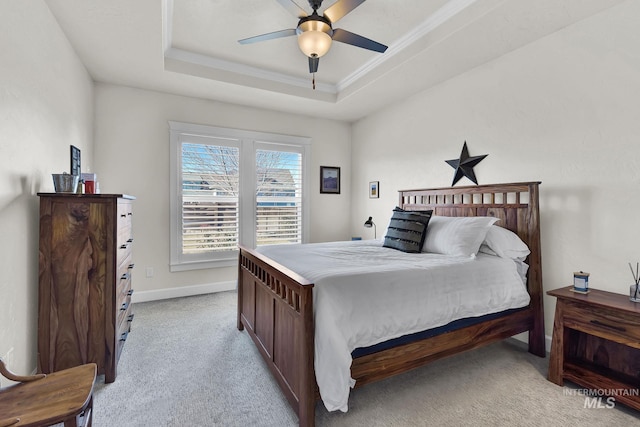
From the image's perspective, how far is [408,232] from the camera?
9.14ft

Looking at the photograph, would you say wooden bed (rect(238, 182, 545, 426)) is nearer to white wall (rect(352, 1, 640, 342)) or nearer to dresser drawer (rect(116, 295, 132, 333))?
white wall (rect(352, 1, 640, 342))

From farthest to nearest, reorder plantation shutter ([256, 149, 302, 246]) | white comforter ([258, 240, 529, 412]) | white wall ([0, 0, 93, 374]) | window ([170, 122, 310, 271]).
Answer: plantation shutter ([256, 149, 302, 246]) → window ([170, 122, 310, 271]) → white wall ([0, 0, 93, 374]) → white comforter ([258, 240, 529, 412])

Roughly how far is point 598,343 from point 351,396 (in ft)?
5.94

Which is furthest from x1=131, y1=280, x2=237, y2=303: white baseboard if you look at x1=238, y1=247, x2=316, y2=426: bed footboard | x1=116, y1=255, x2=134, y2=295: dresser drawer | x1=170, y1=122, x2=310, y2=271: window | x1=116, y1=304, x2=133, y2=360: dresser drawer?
x1=238, y1=247, x2=316, y2=426: bed footboard

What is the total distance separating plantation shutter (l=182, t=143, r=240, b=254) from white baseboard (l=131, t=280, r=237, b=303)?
0.48 meters

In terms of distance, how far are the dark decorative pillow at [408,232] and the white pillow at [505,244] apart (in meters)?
0.53

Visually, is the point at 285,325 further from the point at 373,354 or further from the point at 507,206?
the point at 507,206

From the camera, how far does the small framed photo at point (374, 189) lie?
450cm

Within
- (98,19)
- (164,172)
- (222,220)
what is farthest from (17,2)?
(222,220)

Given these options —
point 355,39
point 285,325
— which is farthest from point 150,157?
point 285,325

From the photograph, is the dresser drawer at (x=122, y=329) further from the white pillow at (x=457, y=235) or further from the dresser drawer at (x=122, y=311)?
the white pillow at (x=457, y=235)

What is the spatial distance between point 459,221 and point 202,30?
2985mm

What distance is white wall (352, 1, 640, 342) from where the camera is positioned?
2096 mm

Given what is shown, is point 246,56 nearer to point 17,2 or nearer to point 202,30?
point 202,30
